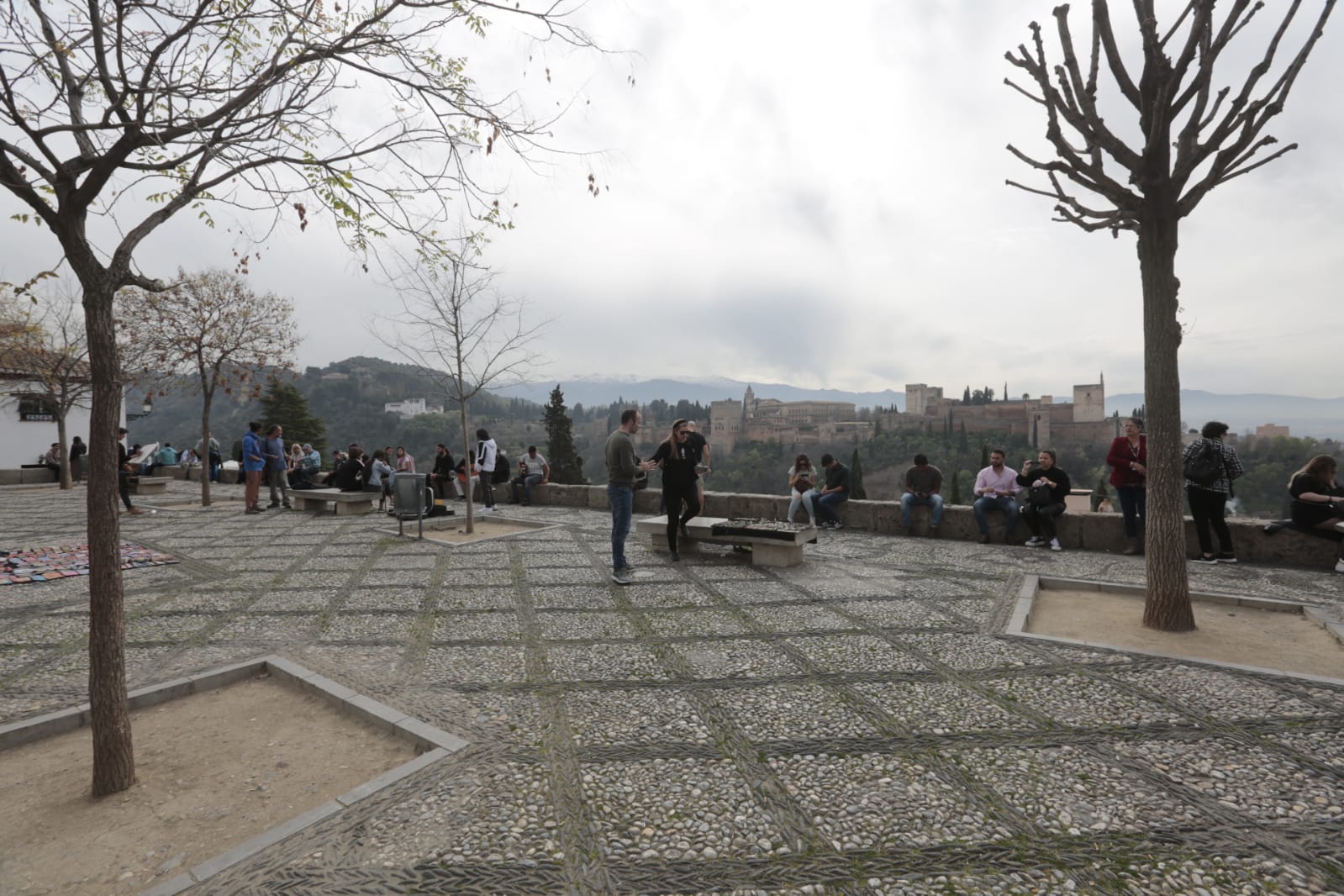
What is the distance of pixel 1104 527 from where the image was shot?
7.93m

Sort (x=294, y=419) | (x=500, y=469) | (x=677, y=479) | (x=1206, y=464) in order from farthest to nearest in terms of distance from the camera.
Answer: (x=294, y=419), (x=500, y=469), (x=677, y=479), (x=1206, y=464)

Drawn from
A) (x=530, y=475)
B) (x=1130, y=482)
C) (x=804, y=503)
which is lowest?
(x=804, y=503)

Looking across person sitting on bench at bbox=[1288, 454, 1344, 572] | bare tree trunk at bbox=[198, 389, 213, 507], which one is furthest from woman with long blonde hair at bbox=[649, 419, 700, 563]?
bare tree trunk at bbox=[198, 389, 213, 507]

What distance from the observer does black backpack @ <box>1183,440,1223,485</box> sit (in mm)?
6766

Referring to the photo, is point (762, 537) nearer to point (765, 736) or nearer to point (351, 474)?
point (765, 736)

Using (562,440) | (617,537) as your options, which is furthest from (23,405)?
(617,537)

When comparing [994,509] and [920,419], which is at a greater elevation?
[920,419]

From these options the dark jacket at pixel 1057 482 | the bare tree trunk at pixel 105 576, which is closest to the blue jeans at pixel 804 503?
the dark jacket at pixel 1057 482

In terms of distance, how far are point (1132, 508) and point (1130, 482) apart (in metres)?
0.33

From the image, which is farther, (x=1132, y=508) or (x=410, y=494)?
(x=410, y=494)

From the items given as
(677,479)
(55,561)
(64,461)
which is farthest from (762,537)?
(64,461)

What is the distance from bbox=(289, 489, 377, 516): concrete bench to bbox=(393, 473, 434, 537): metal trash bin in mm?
3280

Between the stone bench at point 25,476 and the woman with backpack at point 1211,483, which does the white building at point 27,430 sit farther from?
the woman with backpack at point 1211,483

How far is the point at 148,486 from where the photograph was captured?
659 inches
